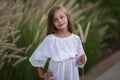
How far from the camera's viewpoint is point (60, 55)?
3.80 m

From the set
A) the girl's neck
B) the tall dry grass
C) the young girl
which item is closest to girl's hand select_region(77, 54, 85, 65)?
the young girl

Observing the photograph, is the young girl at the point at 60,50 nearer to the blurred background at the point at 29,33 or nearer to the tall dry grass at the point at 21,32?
the blurred background at the point at 29,33

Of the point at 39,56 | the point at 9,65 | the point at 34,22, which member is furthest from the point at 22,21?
the point at 39,56

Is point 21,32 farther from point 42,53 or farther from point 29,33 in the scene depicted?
point 42,53

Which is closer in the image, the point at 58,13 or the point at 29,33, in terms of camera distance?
the point at 58,13

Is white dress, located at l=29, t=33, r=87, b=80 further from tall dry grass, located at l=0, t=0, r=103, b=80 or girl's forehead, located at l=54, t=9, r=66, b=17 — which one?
tall dry grass, located at l=0, t=0, r=103, b=80

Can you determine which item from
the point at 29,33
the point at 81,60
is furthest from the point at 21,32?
the point at 81,60

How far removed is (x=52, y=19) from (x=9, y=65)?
1341mm

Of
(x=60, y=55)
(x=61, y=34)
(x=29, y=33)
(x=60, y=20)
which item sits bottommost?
(x=29, y=33)

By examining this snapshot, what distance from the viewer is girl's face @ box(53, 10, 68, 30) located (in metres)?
3.83

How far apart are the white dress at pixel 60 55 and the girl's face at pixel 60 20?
0.31 ft

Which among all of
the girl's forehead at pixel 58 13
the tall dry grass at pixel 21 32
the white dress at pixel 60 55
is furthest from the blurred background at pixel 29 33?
the girl's forehead at pixel 58 13

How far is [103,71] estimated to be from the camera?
6.55 m

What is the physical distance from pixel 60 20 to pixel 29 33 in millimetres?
1645
